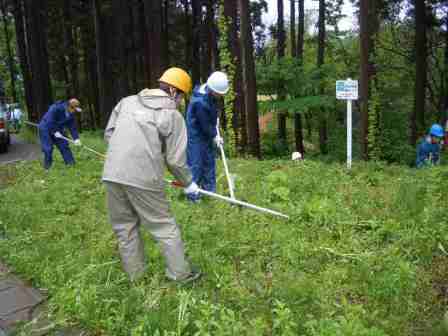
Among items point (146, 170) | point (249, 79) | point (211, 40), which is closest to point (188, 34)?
point (211, 40)

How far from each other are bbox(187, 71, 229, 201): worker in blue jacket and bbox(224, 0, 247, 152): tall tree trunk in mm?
7084

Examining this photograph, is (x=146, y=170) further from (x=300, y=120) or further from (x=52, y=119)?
(x=300, y=120)

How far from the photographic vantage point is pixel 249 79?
13461 mm

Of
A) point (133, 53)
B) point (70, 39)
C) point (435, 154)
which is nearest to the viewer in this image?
point (435, 154)

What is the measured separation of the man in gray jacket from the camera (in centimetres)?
386

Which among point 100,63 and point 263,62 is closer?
point 100,63

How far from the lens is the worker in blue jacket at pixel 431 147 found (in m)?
9.04

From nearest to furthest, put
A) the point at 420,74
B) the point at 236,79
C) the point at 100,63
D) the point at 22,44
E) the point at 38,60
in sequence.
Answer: the point at 236,79, the point at 420,74, the point at 100,63, the point at 38,60, the point at 22,44

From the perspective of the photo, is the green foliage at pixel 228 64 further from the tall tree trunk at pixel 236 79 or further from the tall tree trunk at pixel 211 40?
the tall tree trunk at pixel 211 40

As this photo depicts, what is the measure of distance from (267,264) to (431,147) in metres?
6.29

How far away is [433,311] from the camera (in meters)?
3.68

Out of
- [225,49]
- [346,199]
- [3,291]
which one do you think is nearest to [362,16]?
[225,49]

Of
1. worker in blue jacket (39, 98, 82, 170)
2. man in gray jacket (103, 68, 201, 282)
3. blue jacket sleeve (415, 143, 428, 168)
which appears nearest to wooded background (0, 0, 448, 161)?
blue jacket sleeve (415, 143, 428, 168)

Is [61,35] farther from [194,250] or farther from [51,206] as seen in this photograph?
[194,250]
